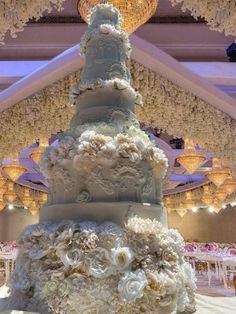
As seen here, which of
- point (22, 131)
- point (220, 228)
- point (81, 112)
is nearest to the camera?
point (81, 112)

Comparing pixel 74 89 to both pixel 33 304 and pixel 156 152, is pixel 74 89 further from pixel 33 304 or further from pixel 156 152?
pixel 33 304

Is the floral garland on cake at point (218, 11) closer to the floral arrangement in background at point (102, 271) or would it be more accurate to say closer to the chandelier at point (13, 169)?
the floral arrangement in background at point (102, 271)

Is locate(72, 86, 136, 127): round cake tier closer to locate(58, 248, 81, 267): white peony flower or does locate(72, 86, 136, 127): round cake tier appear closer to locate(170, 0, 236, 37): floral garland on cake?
locate(58, 248, 81, 267): white peony flower

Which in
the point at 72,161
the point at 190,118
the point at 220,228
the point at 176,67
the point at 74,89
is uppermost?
the point at 176,67

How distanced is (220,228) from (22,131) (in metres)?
16.2

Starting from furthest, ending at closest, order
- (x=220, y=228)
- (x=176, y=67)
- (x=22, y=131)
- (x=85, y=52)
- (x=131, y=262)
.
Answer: (x=220, y=228) < (x=22, y=131) < (x=176, y=67) < (x=85, y=52) < (x=131, y=262)

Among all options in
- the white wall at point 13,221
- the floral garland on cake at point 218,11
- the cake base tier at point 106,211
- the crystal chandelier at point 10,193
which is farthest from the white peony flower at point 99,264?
the white wall at point 13,221

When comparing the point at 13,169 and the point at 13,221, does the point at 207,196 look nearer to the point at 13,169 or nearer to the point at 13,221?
the point at 13,169

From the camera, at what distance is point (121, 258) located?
1.89 meters

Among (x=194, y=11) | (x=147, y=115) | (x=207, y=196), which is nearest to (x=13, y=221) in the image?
(x=207, y=196)

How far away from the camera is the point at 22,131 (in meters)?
6.67

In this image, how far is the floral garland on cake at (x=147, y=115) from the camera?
636 cm

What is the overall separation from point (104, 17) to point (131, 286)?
1807 millimetres

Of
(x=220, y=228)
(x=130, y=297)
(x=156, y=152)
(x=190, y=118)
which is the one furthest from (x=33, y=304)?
(x=220, y=228)
